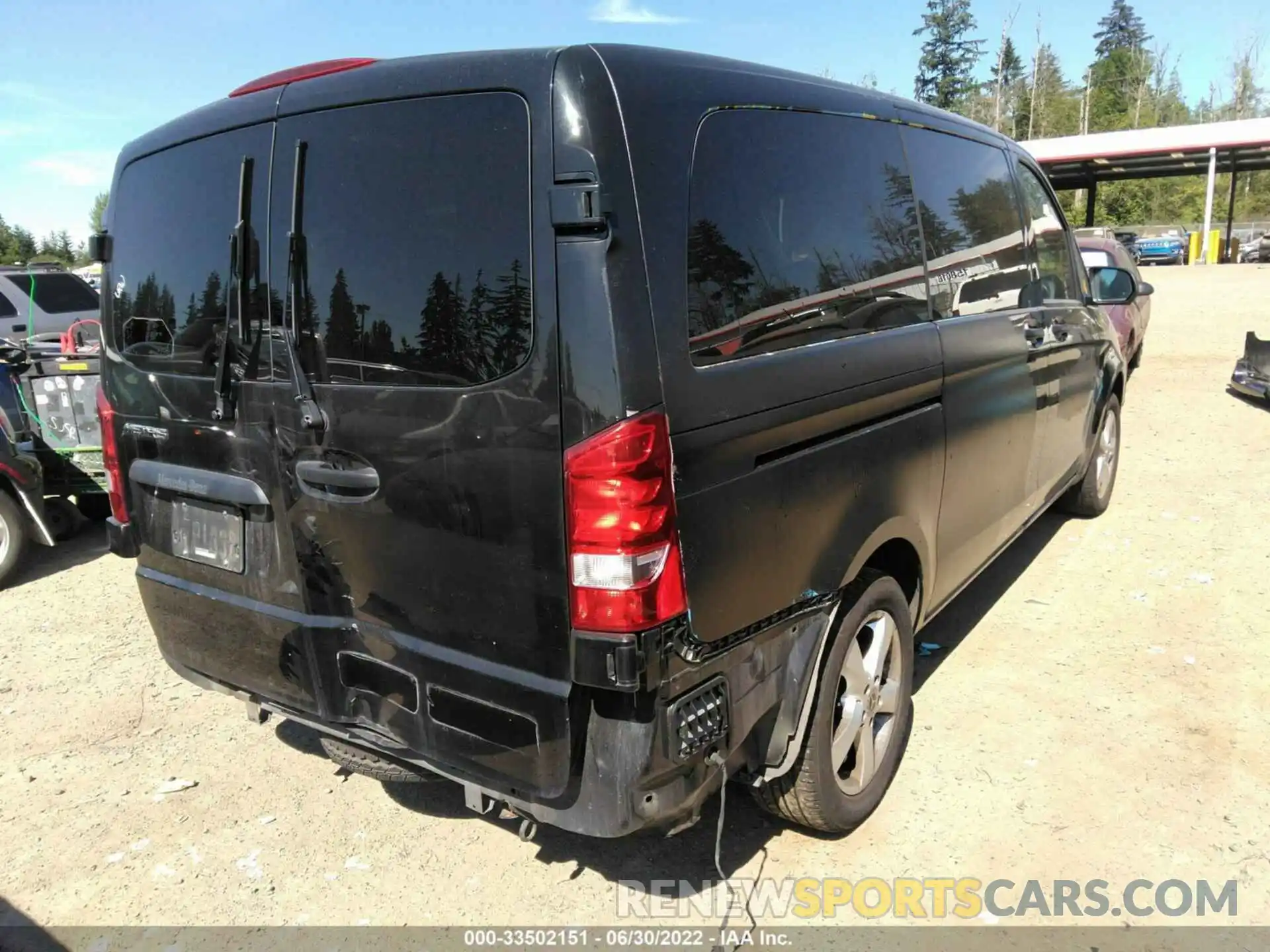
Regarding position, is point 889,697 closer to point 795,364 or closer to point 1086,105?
point 795,364

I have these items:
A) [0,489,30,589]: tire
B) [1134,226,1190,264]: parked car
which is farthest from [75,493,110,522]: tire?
[1134,226,1190,264]: parked car

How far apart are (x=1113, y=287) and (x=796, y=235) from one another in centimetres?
347

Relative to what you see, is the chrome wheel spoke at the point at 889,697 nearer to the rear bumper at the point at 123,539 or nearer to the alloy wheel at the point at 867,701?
the alloy wheel at the point at 867,701

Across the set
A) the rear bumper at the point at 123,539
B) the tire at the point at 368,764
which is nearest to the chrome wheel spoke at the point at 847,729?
the tire at the point at 368,764

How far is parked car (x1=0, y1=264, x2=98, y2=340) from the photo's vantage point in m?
12.4

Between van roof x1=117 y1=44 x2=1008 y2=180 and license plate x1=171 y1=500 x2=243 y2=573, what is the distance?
1.10 metres

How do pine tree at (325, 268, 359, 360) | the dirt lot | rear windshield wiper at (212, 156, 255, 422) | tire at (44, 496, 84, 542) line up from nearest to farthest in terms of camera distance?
pine tree at (325, 268, 359, 360)
rear windshield wiper at (212, 156, 255, 422)
the dirt lot
tire at (44, 496, 84, 542)

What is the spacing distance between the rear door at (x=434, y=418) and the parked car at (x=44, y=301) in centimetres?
1200

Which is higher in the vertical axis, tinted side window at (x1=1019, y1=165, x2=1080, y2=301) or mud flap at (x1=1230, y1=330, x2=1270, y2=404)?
tinted side window at (x1=1019, y1=165, x2=1080, y2=301)

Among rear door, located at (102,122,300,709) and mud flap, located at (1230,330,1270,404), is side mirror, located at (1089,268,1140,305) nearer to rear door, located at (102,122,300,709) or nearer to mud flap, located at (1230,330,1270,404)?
mud flap, located at (1230,330,1270,404)

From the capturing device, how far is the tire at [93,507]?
6.99 metres

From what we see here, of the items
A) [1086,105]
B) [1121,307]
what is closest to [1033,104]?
[1086,105]

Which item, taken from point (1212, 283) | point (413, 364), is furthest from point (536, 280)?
point (1212, 283)

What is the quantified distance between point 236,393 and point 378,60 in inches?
38.2
